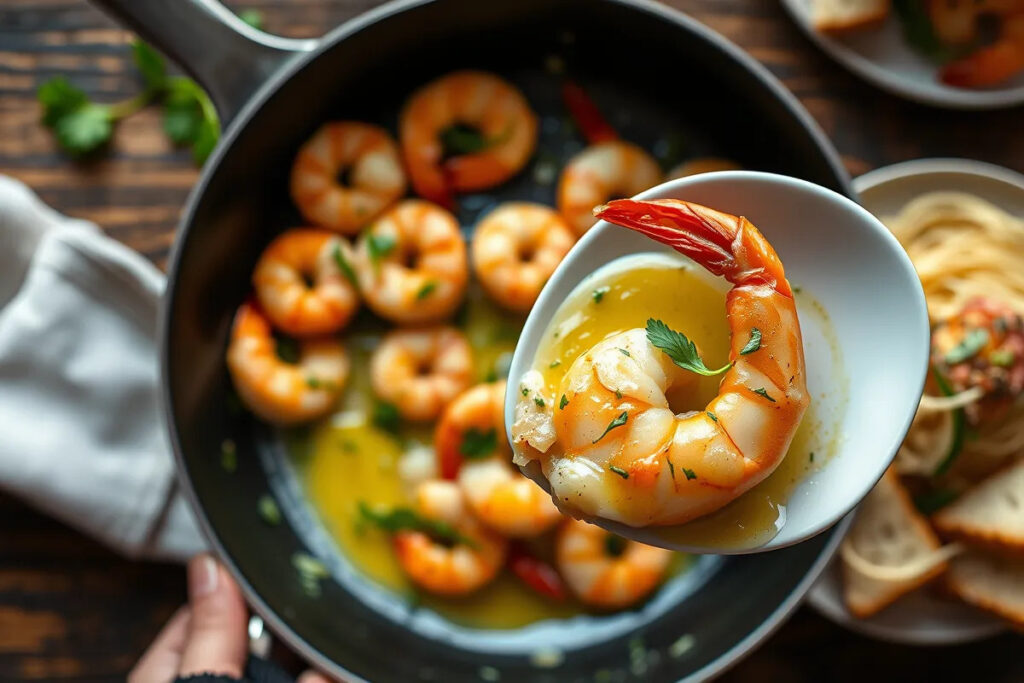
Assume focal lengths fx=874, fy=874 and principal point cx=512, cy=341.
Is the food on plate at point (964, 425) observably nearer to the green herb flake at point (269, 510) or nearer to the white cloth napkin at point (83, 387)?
the green herb flake at point (269, 510)

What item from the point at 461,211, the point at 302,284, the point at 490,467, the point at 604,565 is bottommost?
the point at 604,565

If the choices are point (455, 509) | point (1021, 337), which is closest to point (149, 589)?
point (455, 509)

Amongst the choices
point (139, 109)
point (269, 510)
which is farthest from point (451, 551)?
point (139, 109)

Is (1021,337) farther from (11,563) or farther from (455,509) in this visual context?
(11,563)

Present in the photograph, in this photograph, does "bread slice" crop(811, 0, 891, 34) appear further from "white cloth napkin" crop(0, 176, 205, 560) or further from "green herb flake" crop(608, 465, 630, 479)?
"white cloth napkin" crop(0, 176, 205, 560)

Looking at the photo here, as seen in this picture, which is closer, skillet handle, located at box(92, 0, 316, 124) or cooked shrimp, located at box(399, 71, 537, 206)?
skillet handle, located at box(92, 0, 316, 124)

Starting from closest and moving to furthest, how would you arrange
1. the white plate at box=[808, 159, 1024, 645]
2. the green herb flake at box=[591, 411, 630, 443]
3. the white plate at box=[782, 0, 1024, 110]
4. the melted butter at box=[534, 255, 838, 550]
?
1. the green herb flake at box=[591, 411, 630, 443]
2. the melted butter at box=[534, 255, 838, 550]
3. the white plate at box=[808, 159, 1024, 645]
4. the white plate at box=[782, 0, 1024, 110]

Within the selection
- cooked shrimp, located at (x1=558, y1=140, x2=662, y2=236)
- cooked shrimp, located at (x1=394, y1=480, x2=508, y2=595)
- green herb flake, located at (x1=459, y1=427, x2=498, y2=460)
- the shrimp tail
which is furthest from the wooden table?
the shrimp tail

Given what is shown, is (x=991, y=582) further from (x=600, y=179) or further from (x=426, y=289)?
(x=426, y=289)
